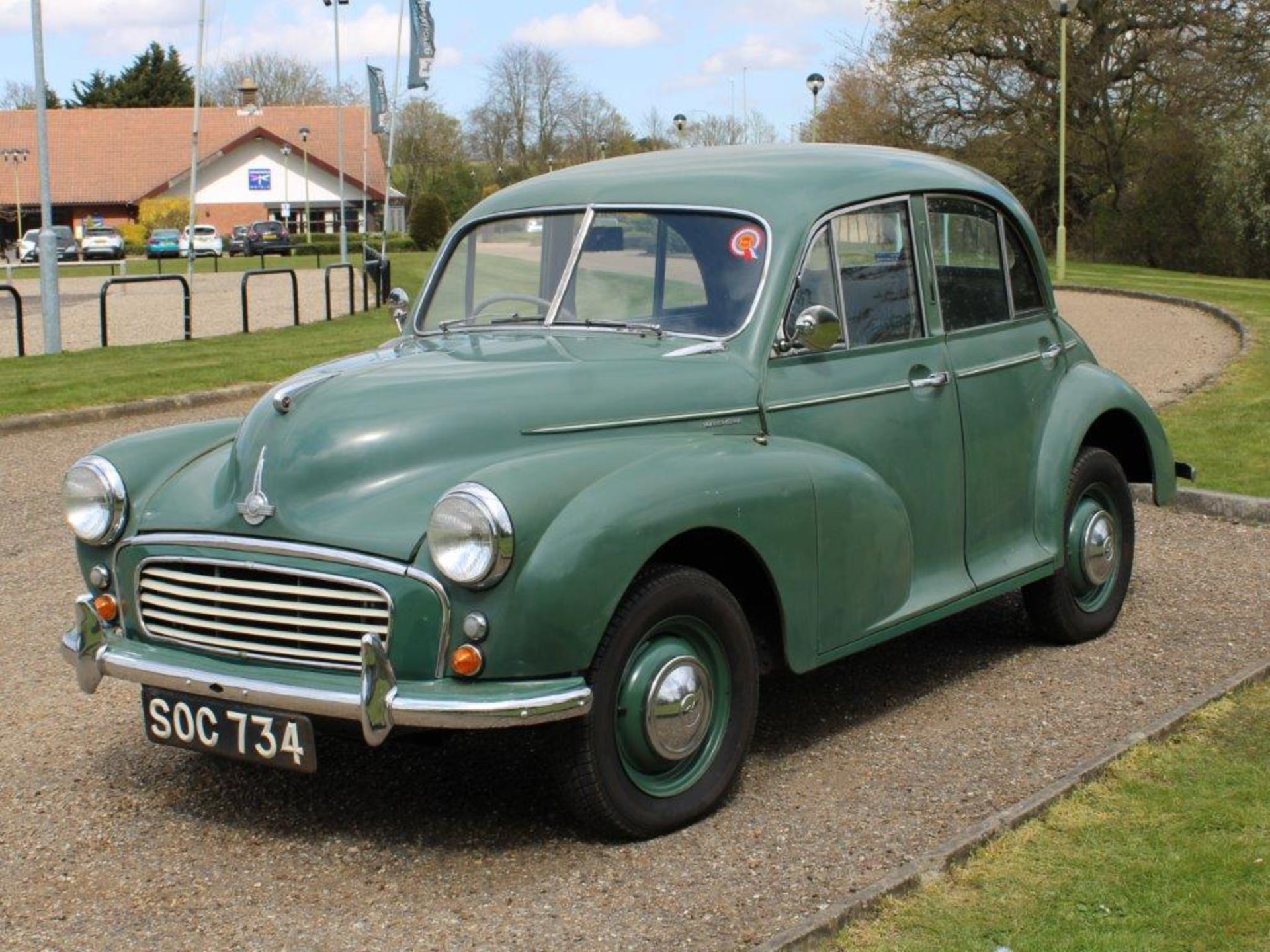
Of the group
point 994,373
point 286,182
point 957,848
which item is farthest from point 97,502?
point 286,182

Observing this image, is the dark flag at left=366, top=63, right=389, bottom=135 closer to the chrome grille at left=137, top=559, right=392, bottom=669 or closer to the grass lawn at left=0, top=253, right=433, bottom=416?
the grass lawn at left=0, top=253, right=433, bottom=416

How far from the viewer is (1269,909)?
151 inches

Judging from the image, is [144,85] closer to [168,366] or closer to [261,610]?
[168,366]

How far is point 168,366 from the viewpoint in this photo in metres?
16.1

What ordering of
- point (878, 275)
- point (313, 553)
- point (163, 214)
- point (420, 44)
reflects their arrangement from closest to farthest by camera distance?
point (313, 553), point (878, 275), point (420, 44), point (163, 214)

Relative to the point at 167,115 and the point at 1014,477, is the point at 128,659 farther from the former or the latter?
the point at 167,115

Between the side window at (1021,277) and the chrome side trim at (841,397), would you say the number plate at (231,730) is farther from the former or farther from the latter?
the side window at (1021,277)

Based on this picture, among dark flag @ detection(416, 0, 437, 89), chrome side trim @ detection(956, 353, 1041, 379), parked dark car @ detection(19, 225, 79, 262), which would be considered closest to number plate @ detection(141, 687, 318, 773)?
chrome side trim @ detection(956, 353, 1041, 379)

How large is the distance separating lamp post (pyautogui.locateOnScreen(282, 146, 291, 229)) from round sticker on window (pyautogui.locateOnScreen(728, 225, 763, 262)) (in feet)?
224

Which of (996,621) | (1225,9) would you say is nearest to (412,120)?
(1225,9)

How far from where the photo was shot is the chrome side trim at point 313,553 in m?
3.98

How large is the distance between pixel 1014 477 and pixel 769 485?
167 cm

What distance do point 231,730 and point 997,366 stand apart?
3105 millimetres

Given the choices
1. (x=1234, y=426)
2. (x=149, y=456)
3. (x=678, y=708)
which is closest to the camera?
(x=678, y=708)
